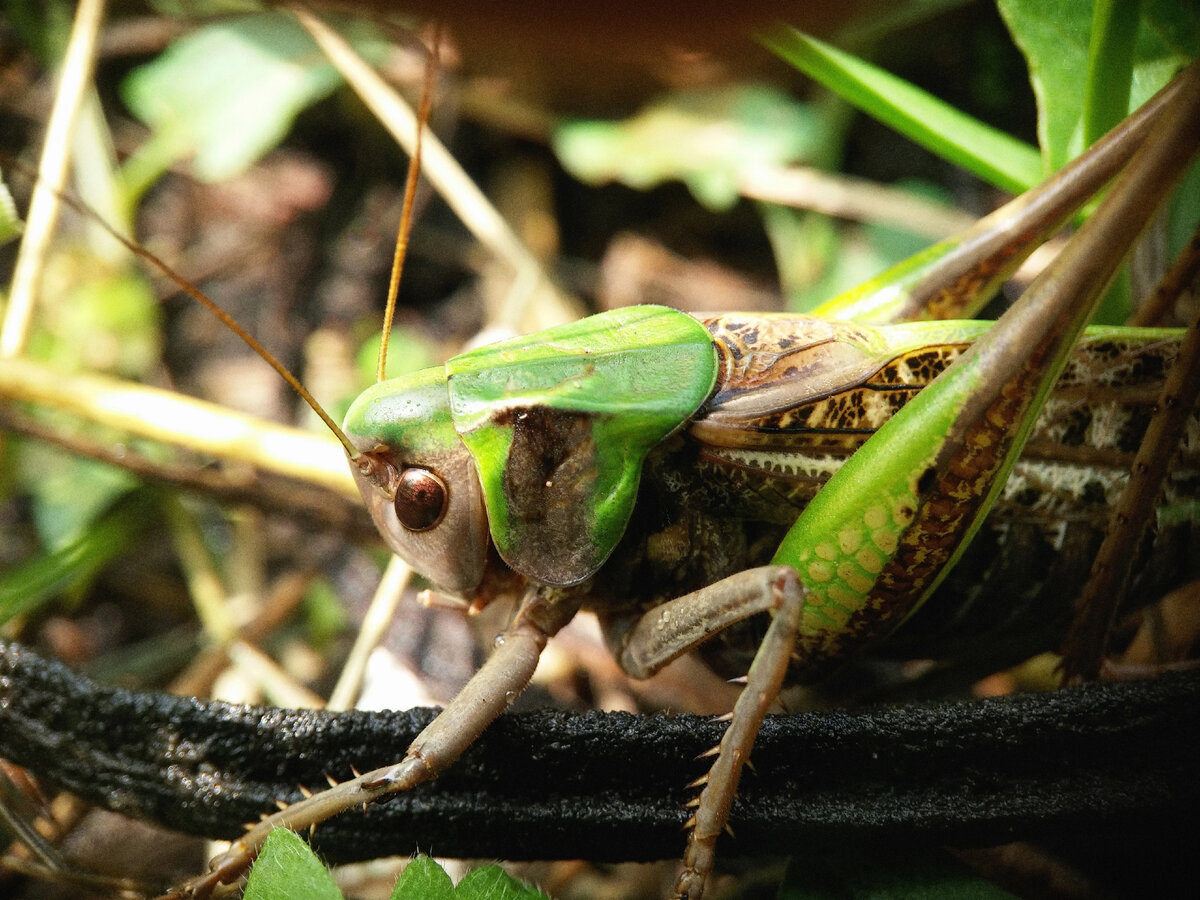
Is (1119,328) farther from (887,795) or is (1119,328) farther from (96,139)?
(96,139)

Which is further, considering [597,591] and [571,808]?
[597,591]

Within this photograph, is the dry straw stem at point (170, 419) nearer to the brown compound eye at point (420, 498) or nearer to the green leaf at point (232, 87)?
the brown compound eye at point (420, 498)

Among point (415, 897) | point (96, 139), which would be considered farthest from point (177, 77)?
point (415, 897)

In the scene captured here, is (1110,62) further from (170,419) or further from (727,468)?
(170,419)

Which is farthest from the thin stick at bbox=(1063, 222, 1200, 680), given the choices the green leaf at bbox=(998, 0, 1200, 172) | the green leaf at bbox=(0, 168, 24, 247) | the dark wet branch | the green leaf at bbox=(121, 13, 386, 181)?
the green leaf at bbox=(121, 13, 386, 181)

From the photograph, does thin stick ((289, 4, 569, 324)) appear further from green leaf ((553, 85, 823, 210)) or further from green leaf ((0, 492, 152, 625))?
green leaf ((0, 492, 152, 625))

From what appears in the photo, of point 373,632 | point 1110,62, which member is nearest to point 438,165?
point 373,632
